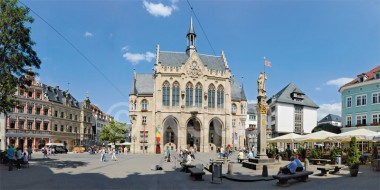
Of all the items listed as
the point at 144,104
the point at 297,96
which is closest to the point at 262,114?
the point at 144,104

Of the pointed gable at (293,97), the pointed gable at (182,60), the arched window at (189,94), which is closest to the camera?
the arched window at (189,94)

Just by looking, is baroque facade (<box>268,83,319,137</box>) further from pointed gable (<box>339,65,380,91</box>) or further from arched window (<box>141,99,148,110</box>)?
arched window (<box>141,99,148,110</box>)

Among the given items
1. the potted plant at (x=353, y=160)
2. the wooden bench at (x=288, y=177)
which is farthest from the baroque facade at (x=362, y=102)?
the wooden bench at (x=288, y=177)

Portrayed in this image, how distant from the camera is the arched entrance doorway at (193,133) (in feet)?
200

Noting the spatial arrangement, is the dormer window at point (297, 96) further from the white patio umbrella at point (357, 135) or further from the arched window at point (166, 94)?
the white patio umbrella at point (357, 135)

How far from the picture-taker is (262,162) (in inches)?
868

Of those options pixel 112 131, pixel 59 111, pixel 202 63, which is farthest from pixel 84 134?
pixel 202 63

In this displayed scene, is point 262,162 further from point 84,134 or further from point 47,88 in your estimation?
point 84,134

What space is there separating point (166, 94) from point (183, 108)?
14.0 feet

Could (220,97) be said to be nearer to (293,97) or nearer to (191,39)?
(191,39)

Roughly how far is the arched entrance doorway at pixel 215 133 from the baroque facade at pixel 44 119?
31.4m

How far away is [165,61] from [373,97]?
37391 millimetres

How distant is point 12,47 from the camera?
72.2ft

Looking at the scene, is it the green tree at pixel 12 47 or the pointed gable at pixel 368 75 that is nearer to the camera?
the green tree at pixel 12 47
